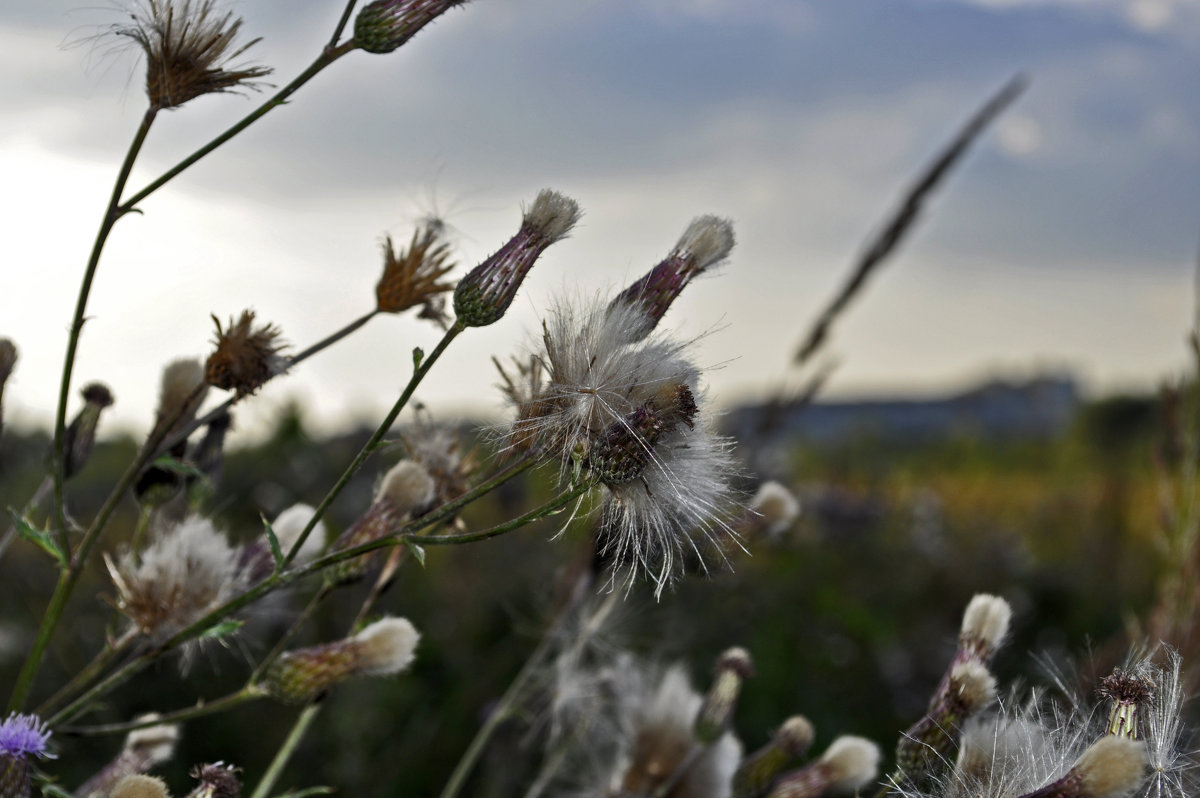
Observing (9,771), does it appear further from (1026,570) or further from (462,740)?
(1026,570)

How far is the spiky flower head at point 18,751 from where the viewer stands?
0.96 meters

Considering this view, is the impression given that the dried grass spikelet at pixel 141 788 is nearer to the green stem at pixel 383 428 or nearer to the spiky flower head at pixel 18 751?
the spiky flower head at pixel 18 751

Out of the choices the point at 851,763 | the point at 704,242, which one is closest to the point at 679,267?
the point at 704,242

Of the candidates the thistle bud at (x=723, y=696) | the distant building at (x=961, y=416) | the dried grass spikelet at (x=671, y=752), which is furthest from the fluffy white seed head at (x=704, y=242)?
the distant building at (x=961, y=416)

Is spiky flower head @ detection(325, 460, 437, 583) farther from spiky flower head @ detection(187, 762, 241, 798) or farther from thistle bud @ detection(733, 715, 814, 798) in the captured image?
thistle bud @ detection(733, 715, 814, 798)

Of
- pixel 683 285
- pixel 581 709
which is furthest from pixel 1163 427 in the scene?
pixel 683 285

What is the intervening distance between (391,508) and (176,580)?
25 centimetres

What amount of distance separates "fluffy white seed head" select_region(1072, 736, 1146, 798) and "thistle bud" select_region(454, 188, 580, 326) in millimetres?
648

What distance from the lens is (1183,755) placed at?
3.69 feet

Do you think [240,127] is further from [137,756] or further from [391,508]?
[137,756]

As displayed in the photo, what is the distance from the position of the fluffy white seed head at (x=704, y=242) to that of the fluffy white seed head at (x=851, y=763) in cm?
68

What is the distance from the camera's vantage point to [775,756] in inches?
60.3

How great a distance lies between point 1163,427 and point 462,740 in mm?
2344

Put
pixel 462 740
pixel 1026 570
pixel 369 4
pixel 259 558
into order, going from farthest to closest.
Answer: pixel 1026 570 → pixel 462 740 → pixel 259 558 → pixel 369 4
